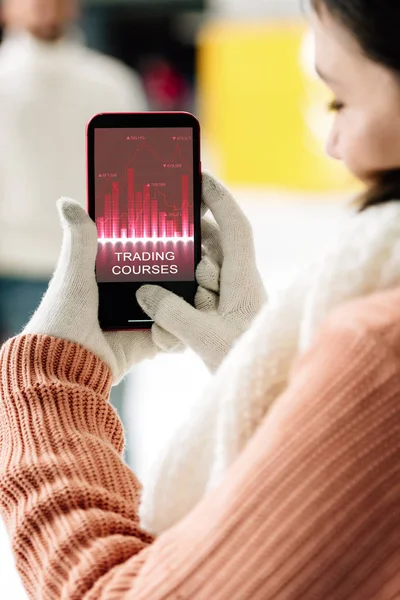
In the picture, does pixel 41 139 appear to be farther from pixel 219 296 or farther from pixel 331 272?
pixel 331 272

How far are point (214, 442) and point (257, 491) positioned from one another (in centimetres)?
9

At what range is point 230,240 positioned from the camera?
2.74ft

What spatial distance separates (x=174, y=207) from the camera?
2.72 ft

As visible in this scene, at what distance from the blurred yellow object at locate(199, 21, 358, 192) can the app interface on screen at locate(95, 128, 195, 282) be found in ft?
10.4

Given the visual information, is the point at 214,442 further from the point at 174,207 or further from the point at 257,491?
the point at 174,207

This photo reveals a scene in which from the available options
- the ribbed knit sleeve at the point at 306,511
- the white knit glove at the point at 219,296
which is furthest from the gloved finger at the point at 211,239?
the ribbed knit sleeve at the point at 306,511

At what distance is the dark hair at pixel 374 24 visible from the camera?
19.9 inches

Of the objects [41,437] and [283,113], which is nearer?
[41,437]

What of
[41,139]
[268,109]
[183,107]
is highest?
[41,139]

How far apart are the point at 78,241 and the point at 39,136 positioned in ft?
5.13

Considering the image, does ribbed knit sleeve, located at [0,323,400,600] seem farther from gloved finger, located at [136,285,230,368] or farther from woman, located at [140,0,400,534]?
gloved finger, located at [136,285,230,368]

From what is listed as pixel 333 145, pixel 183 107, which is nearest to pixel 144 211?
pixel 333 145

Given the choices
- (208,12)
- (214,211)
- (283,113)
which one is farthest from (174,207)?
(208,12)

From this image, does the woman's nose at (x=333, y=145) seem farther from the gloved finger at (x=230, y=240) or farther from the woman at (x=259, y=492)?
the gloved finger at (x=230, y=240)
